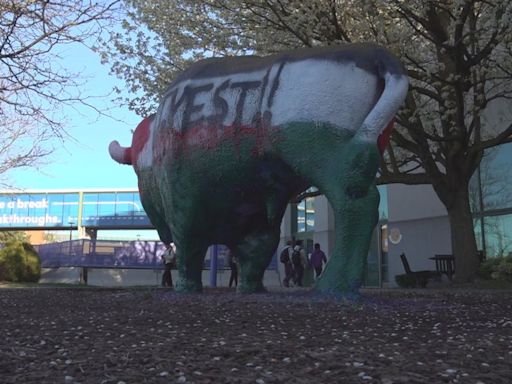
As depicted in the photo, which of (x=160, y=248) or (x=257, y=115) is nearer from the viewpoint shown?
(x=257, y=115)

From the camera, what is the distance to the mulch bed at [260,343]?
122 inches

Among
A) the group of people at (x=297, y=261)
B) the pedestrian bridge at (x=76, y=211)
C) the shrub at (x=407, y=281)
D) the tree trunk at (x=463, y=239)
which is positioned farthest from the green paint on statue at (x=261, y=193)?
the pedestrian bridge at (x=76, y=211)

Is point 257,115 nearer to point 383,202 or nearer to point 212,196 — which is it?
point 212,196

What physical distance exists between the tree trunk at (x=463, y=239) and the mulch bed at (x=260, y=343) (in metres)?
7.20

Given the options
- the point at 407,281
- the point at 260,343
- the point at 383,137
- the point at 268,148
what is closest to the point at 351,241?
the point at 383,137

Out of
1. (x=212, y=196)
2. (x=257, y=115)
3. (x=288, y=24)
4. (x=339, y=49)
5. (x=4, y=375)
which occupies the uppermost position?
(x=288, y=24)

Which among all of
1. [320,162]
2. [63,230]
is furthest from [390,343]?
[63,230]

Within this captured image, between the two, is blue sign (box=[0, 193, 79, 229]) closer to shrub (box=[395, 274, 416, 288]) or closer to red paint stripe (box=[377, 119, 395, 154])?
shrub (box=[395, 274, 416, 288])

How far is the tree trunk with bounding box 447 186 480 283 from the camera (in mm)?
13430

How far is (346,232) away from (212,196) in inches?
76.2

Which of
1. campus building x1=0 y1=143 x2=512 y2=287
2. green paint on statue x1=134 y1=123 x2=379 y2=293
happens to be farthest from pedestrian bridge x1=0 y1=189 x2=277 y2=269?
green paint on statue x1=134 y1=123 x2=379 y2=293

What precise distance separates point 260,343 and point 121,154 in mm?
6015

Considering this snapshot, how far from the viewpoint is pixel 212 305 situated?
255 inches

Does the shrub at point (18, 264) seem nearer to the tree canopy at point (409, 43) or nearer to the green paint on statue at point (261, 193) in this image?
the tree canopy at point (409, 43)
